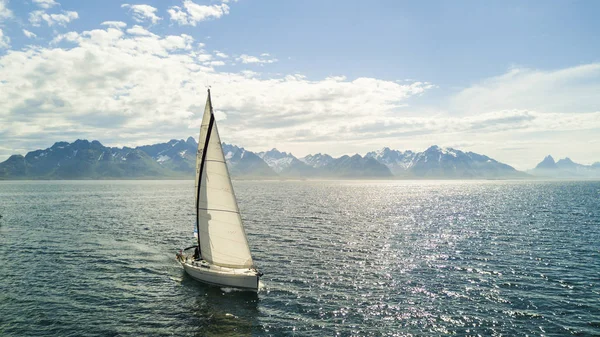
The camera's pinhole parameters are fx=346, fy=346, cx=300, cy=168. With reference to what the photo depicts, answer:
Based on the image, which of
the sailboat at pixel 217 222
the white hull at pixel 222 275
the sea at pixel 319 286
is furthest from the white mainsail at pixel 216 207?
the sea at pixel 319 286

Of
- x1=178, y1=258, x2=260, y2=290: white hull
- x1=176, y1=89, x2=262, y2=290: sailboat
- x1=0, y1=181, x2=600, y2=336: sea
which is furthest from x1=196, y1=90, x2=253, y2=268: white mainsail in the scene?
x1=0, y1=181, x2=600, y2=336: sea

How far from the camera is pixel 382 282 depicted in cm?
4278

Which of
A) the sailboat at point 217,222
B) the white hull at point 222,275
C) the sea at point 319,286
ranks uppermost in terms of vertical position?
the sailboat at point 217,222

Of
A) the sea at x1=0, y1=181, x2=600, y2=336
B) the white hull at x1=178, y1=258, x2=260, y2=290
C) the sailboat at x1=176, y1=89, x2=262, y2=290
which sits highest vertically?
the sailboat at x1=176, y1=89, x2=262, y2=290

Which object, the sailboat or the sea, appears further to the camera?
the sailboat

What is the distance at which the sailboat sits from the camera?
39.1 metres

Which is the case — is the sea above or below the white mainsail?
below

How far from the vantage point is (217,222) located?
1614 inches

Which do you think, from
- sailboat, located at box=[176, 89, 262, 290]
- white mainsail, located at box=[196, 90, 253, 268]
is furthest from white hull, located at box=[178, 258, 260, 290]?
white mainsail, located at box=[196, 90, 253, 268]

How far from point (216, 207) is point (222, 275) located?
794cm

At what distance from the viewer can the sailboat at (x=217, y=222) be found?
3912cm

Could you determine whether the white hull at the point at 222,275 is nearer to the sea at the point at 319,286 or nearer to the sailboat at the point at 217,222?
the sailboat at the point at 217,222

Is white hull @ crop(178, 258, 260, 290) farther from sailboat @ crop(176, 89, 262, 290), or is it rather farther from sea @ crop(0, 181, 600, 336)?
sea @ crop(0, 181, 600, 336)

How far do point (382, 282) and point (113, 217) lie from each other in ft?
282
